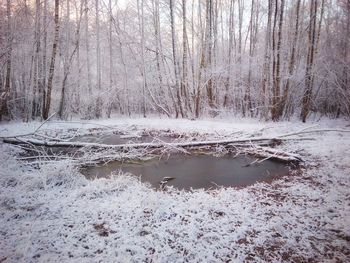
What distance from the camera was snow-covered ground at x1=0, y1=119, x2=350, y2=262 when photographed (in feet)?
10.7

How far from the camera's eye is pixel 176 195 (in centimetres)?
508

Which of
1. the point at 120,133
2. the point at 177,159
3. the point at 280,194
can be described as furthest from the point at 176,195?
the point at 120,133

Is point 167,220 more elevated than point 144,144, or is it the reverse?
point 144,144

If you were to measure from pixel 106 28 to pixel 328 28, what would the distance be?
19.2 m

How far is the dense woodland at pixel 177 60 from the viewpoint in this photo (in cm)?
1566

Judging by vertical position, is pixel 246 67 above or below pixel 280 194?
above

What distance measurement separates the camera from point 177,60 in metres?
17.7

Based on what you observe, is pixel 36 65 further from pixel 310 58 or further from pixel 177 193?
pixel 310 58

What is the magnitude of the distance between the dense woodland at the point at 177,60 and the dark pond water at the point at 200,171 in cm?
815

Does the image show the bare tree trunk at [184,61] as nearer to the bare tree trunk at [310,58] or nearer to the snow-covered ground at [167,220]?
the bare tree trunk at [310,58]

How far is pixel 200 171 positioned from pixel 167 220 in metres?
→ 3.18

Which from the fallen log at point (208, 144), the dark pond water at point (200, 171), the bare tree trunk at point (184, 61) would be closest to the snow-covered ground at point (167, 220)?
the dark pond water at point (200, 171)

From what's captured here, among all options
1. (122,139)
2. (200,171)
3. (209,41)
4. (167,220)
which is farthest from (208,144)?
(209,41)

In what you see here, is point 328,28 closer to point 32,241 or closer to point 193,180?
point 193,180
